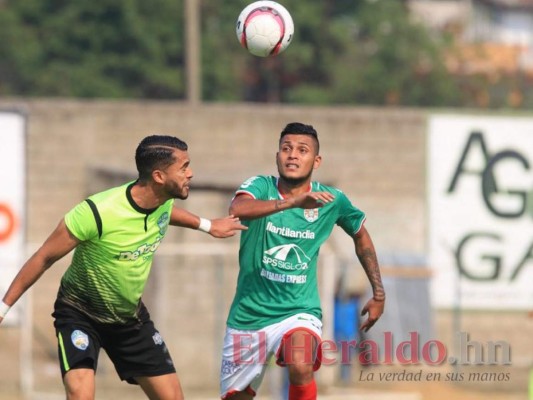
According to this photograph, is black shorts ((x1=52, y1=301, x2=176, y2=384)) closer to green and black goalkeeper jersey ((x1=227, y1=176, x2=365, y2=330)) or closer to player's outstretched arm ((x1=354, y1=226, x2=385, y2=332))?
green and black goalkeeper jersey ((x1=227, y1=176, x2=365, y2=330))

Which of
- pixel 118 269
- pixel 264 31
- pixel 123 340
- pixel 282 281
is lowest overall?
pixel 123 340

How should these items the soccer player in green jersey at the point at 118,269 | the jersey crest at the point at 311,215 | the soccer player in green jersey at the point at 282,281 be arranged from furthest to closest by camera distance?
the jersey crest at the point at 311,215
the soccer player in green jersey at the point at 282,281
the soccer player in green jersey at the point at 118,269

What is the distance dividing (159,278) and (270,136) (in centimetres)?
427

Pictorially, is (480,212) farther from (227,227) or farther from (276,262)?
(227,227)

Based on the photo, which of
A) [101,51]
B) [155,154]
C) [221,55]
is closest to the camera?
[155,154]

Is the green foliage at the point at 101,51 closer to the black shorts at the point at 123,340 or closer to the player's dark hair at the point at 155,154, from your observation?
the black shorts at the point at 123,340

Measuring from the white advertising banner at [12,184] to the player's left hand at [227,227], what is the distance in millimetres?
13001

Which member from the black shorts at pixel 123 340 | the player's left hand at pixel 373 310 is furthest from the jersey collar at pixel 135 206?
the player's left hand at pixel 373 310

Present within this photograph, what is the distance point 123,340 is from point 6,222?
13.1 m

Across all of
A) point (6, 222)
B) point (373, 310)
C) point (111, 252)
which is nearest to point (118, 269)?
point (111, 252)

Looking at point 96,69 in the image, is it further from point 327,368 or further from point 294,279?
point 294,279

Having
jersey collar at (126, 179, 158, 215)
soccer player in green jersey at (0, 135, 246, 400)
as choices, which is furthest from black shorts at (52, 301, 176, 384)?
jersey collar at (126, 179, 158, 215)

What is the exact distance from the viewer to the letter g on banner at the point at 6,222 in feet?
71.5

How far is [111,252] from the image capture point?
29.2 feet
